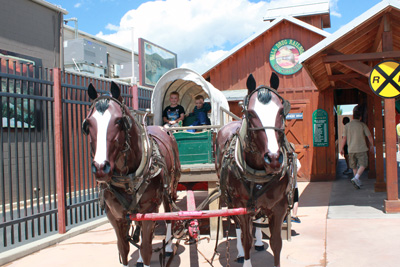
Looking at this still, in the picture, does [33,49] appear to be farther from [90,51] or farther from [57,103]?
[90,51]

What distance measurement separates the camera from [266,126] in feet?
10.2

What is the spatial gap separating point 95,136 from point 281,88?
9.90 metres

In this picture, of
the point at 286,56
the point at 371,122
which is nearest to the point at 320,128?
the point at 371,122

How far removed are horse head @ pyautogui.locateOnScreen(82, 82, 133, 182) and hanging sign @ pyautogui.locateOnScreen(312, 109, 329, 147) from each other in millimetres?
9452

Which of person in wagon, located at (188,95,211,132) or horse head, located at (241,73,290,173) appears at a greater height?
person in wagon, located at (188,95,211,132)

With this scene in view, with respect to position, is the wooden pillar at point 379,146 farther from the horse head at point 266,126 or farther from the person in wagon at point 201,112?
the horse head at point 266,126

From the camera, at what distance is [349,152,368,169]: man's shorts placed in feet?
30.9

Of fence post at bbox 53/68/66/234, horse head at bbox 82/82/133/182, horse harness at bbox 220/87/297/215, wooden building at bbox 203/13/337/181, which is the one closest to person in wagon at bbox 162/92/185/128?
fence post at bbox 53/68/66/234

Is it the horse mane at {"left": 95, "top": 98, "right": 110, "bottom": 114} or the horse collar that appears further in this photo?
the horse collar

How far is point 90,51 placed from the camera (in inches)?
673

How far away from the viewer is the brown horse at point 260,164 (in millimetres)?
3119

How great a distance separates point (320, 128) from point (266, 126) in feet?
30.1

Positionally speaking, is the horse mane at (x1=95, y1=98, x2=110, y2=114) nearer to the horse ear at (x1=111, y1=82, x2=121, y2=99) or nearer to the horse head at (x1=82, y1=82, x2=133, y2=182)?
the horse head at (x1=82, y1=82, x2=133, y2=182)

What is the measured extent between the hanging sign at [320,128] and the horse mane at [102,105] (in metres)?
9.66
